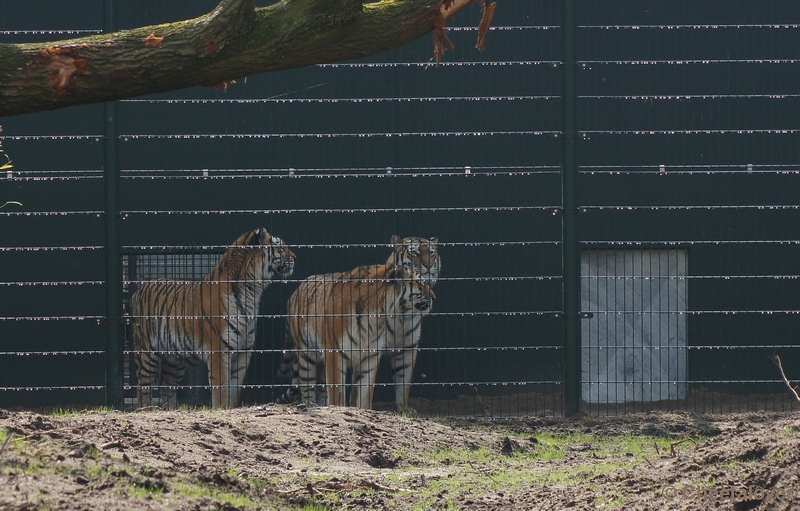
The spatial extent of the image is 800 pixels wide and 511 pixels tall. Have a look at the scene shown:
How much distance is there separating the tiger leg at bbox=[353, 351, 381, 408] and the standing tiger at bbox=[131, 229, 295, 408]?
0.99 m

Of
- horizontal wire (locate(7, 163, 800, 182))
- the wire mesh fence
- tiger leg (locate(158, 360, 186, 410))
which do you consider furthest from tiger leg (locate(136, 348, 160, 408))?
horizontal wire (locate(7, 163, 800, 182))

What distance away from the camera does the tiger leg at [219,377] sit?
8.95 meters

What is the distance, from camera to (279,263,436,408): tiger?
9094 mm

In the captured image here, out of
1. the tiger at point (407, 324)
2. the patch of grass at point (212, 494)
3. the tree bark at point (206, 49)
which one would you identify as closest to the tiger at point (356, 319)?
the tiger at point (407, 324)

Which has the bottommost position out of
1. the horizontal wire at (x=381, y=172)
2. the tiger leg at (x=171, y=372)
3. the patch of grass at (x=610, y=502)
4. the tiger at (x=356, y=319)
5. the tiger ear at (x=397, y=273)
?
the tiger leg at (x=171, y=372)

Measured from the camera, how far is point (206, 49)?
549 cm

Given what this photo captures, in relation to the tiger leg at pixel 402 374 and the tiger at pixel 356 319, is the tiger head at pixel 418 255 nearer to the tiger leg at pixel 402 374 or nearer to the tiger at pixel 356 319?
the tiger at pixel 356 319

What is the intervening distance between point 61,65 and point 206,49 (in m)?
0.72

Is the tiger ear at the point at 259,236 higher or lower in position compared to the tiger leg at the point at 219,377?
higher

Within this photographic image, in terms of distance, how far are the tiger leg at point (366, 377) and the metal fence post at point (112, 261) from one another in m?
2.01

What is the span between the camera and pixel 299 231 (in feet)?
34.7

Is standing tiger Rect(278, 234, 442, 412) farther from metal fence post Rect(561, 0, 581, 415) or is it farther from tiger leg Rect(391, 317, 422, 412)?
metal fence post Rect(561, 0, 581, 415)

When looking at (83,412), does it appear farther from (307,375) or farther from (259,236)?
(259,236)

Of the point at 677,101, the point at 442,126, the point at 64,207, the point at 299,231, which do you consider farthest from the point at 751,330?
the point at 64,207
